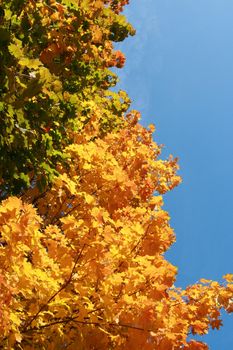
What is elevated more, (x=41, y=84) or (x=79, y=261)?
(x=41, y=84)

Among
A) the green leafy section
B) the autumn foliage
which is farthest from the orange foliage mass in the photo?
the green leafy section

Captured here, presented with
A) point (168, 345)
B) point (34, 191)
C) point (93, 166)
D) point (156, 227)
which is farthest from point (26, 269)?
point (34, 191)

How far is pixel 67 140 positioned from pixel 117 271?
4.16 metres

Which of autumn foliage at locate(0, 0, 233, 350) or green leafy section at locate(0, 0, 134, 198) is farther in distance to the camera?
green leafy section at locate(0, 0, 134, 198)

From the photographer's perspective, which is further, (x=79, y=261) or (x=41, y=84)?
(x=41, y=84)

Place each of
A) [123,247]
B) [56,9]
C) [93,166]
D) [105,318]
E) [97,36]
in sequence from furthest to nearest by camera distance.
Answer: [97,36]
[56,9]
[93,166]
[123,247]
[105,318]

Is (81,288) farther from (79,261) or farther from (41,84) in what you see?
(41,84)

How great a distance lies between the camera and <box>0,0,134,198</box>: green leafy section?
17.1ft

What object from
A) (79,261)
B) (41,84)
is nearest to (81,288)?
(79,261)

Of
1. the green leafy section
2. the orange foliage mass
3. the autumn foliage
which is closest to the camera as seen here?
the orange foliage mass

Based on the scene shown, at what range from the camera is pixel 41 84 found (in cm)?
489

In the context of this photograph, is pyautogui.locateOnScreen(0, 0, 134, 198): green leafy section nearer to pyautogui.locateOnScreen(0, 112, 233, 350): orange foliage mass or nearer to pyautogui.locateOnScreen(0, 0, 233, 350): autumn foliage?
pyautogui.locateOnScreen(0, 0, 233, 350): autumn foliage

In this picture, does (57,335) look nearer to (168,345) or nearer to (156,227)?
(168,345)

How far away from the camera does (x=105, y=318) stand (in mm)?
4188
